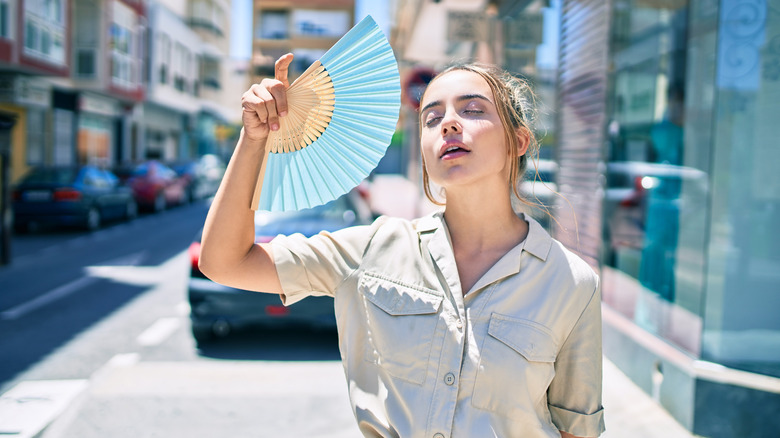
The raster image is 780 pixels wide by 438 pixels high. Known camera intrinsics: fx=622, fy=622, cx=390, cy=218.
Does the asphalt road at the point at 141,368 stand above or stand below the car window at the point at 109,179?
below

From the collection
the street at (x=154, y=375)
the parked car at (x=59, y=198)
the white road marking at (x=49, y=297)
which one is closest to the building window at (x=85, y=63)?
the parked car at (x=59, y=198)

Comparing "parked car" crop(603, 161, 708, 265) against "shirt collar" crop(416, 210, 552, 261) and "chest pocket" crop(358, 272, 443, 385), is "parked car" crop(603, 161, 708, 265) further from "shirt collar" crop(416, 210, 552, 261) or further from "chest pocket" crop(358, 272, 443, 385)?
"chest pocket" crop(358, 272, 443, 385)

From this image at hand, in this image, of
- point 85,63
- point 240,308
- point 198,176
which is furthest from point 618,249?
point 85,63

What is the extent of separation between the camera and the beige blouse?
138 centimetres

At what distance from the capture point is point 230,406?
13.2ft

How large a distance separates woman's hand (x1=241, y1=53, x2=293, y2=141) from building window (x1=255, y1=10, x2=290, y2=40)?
15497mm

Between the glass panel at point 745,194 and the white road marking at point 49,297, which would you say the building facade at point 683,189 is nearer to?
the glass panel at point 745,194

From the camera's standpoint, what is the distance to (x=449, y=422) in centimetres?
135

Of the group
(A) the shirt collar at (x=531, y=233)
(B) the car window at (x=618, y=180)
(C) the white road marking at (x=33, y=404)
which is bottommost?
(C) the white road marking at (x=33, y=404)

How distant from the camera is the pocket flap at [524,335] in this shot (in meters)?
1.38

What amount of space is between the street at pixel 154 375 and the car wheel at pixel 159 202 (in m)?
9.52

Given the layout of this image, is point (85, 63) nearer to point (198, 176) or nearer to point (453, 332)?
point (198, 176)

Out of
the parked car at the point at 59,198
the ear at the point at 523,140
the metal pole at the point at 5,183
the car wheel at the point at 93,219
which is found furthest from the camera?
the car wheel at the point at 93,219

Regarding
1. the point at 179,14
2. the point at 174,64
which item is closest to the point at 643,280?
the point at 174,64
